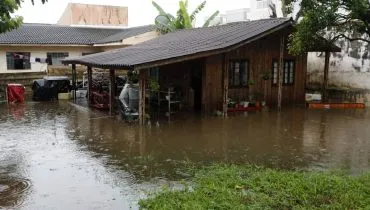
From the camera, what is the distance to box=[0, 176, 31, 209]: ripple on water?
24.1 feet

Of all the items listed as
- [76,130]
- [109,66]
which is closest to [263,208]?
[76,130]

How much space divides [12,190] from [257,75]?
509 inches

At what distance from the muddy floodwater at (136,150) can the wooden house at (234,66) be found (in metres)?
1.75

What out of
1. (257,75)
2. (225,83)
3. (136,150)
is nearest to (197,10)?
(257,75)

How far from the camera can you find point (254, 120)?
15727 mm

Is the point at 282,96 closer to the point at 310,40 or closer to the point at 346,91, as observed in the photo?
the point at 346,91

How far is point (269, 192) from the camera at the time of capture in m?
7.35

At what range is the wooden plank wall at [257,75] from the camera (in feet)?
56.6

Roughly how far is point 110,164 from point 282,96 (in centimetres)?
1171

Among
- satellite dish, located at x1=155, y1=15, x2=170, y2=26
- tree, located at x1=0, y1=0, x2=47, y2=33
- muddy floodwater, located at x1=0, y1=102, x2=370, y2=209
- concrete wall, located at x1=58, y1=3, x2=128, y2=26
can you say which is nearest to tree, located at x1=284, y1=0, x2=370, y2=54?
muddy floodwater, located at x1=0, y1=102, x2=370, y2=209

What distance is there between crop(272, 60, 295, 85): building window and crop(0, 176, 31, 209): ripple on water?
13.2m

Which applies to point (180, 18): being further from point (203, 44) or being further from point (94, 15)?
point (94, 15)

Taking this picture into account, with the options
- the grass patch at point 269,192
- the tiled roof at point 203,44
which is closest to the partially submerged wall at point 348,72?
the tiled roof at point 203,44

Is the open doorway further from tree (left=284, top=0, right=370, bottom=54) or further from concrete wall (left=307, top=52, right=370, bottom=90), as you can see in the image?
concrete wall (left=307, top=52, right=370, bottom=90)
